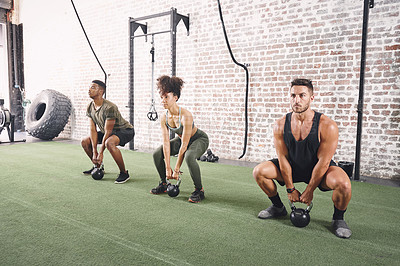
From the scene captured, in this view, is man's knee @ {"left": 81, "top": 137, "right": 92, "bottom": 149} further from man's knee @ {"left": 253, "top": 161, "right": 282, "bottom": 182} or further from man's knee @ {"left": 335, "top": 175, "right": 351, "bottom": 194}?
man's knee @ {"left": 335, "top": 175, "right": 351, "bottom": 194}

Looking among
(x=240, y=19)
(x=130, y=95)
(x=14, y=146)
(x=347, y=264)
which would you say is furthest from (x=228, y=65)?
(x=14, y=146)

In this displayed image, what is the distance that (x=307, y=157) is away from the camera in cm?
220

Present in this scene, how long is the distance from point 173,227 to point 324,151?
3.79 feet

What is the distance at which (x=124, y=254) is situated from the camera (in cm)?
181

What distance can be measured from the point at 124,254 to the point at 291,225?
1.20 m

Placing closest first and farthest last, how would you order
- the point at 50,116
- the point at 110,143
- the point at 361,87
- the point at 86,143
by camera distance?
1. the point at 110,143
2. the point at 361,87
3. the point at 86,143
4. the point at 50,116

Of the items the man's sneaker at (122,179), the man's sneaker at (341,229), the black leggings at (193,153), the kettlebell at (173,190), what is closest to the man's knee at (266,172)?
the man's sneaker at (341,229)

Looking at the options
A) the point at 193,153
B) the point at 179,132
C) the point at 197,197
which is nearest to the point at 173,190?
the point at 197,197

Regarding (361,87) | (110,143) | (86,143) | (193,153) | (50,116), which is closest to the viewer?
(193,153)

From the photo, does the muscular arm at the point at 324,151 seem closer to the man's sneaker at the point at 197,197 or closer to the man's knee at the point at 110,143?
the man's sneaker at the point at 197,197

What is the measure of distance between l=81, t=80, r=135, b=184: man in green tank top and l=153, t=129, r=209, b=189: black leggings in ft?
2.24

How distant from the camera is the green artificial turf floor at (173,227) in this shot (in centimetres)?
180

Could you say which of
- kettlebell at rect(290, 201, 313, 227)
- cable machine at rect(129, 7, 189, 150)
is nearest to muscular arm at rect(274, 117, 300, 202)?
kettlebell at rect(290, 201, 313, 227)

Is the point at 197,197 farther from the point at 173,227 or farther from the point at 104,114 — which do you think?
the point at 104,114
